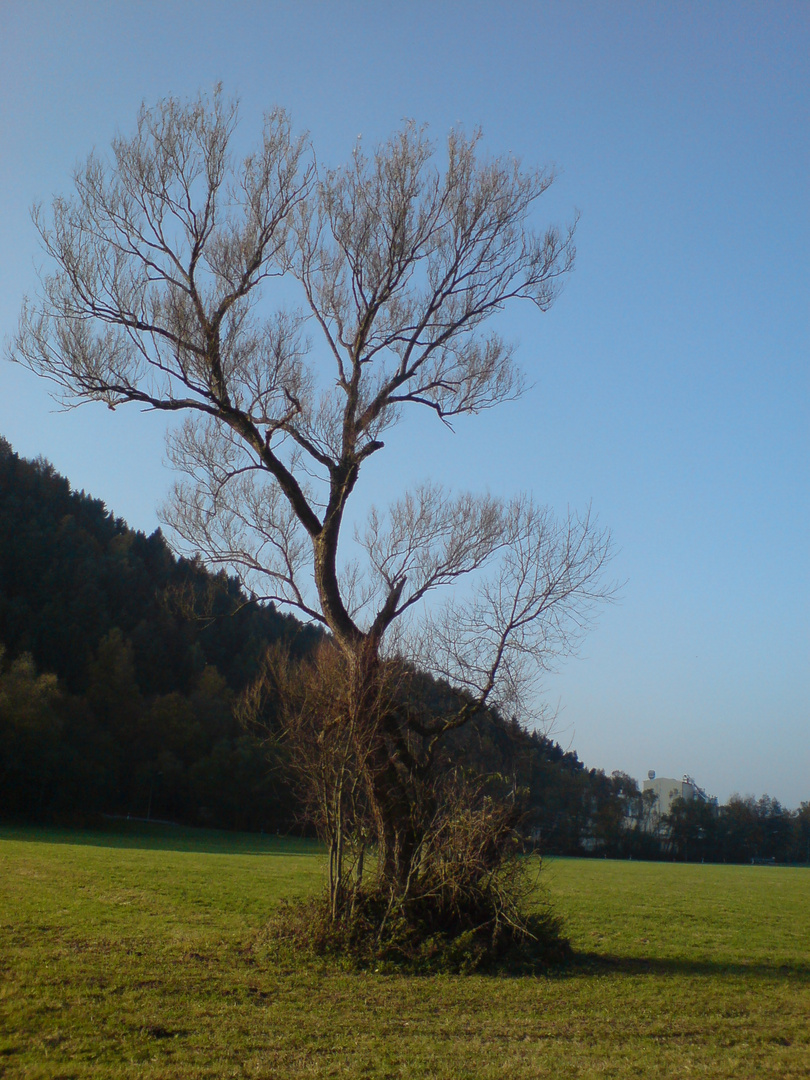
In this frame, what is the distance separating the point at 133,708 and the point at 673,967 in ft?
181

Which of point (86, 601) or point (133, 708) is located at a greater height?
point (86, 601)

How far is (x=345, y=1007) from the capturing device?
265 inches

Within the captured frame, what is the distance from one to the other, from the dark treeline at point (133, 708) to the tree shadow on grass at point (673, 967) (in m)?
25.6

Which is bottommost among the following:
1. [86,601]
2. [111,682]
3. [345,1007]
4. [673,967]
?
[673,967]

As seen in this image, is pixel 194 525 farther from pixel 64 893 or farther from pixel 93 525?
pixel 93 525

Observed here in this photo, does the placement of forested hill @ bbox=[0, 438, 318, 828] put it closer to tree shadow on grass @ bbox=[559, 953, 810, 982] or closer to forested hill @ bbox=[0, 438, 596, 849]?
forested hill @ bbox=[0, 438, 596, 849]

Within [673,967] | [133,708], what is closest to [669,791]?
[133,708]

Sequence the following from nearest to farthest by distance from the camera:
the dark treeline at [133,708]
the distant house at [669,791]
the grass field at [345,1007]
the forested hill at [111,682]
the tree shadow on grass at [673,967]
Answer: the grass field at [345,1007] → the tree shadow on grass at [673,967] → the forested hill at [111,682] → the dark treeline at [133,708] → the distant house at [669,791]

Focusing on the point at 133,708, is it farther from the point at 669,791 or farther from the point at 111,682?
the point at 669,791

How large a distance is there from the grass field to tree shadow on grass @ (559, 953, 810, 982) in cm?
5

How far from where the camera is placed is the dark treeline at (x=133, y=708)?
48781 mm

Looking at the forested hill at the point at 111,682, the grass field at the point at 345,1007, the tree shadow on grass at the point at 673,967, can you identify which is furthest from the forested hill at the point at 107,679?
the tree shadow on grass at the point at 673,967

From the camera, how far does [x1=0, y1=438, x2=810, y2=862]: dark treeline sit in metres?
48.8

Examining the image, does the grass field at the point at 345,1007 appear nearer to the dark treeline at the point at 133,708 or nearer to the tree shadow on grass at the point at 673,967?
the tree shadow on grass at the point at 673,967
